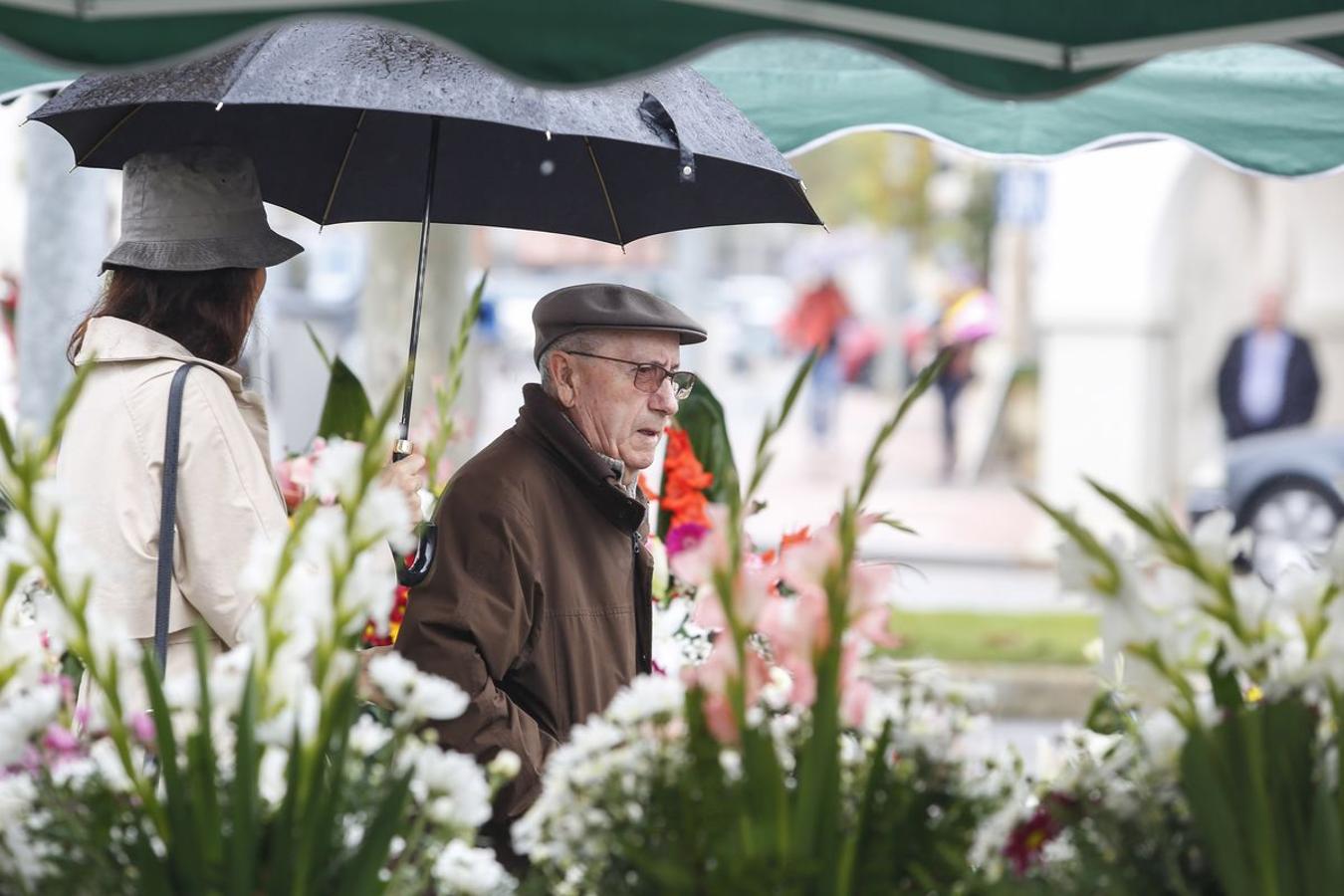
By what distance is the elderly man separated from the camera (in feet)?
9.77

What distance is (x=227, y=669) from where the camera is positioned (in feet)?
6.32

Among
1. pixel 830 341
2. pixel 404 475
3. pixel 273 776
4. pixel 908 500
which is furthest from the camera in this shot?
pixel 830 341

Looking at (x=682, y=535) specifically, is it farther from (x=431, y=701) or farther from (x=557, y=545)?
(x=431, y=701)

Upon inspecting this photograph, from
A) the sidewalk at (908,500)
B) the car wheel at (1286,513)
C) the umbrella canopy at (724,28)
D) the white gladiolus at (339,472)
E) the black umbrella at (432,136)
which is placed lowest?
the white gladiolus at (339,472)

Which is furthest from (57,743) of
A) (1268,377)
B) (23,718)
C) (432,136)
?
(1268,377)

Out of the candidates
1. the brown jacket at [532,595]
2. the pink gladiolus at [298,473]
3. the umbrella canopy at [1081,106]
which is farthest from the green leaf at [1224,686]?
the pink gladiolus at [298,473]

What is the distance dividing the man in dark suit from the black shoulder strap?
11.0m

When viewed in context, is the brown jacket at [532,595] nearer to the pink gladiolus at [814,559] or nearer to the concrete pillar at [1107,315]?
the pink gladiolus at [814,559]

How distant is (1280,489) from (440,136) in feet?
28.5

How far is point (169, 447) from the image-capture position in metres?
2.67

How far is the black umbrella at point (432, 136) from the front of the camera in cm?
288

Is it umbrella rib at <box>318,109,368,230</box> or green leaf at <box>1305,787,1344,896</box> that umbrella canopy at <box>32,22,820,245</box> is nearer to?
umbrella rib at <box>318,109,368,230</box>

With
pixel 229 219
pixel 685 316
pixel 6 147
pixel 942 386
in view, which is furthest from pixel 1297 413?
pixel 229 219

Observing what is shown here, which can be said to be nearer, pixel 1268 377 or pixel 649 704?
pixel 649 704
